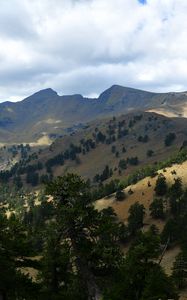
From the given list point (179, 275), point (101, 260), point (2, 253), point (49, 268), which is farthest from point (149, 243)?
point (179, 275)

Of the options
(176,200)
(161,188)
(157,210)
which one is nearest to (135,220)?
(157,210)

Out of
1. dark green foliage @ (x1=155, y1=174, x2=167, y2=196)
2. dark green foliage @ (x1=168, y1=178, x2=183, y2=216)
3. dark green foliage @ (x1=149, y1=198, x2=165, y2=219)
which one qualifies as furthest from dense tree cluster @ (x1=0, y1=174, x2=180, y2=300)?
dark green foliage @ (x1=155, y1=174, x2=167, y2=196)

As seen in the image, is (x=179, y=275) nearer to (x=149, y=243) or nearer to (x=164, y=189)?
(x=149, y=243)

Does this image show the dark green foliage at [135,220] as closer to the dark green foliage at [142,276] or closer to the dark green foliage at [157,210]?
the dark green foliage at [157,210]

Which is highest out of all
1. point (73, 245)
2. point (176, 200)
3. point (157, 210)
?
point (73, 245)

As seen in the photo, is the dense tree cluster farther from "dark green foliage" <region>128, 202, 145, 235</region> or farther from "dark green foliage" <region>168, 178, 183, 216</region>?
"dark green foliage" <region>168, 178, 183, 216</region>

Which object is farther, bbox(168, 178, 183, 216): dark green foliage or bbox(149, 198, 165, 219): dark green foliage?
bbox(149, 198, 165, 219): dark green foliage

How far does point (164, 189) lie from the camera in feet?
611

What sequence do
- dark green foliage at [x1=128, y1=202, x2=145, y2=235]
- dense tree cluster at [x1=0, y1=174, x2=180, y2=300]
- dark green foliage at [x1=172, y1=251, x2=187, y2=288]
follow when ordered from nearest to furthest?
dense tree cluster at [x1=0, y1=174, x2=180, y2=300] < dark green foliage at [x1=172, y1=251, x2=187, y2=288] < dark green foliage at [x1=128, y1=202, x2=145, y2=235]

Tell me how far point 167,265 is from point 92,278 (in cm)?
9350

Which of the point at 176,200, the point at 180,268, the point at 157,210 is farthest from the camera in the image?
the point at 176,200

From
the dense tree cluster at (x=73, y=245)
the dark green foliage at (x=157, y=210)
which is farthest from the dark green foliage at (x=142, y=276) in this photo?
the dark green foliage at (x=157, y=210)

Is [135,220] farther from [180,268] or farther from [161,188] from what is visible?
[180,268]

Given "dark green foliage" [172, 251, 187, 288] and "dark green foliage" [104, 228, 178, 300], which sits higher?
"dark green foliage" [104, 228, 178, 300]
